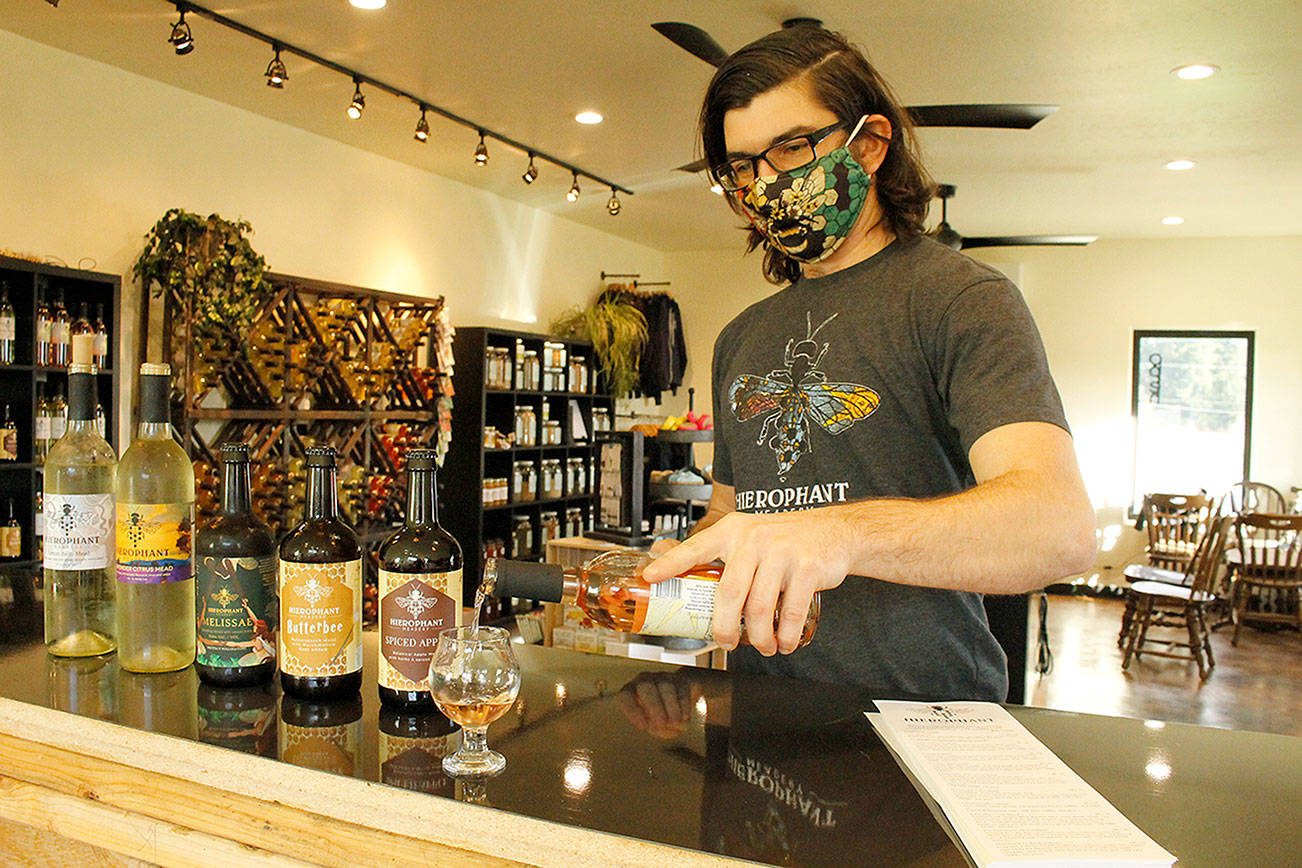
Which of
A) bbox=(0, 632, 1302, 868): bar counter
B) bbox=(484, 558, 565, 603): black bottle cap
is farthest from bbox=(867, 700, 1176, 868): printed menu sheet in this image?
bbox=(484, 558, 565, 603): black bottle cap

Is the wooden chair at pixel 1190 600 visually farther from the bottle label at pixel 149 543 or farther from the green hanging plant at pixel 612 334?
the bottle label at pixel 149 543

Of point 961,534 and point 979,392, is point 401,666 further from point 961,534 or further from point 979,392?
point 979,392

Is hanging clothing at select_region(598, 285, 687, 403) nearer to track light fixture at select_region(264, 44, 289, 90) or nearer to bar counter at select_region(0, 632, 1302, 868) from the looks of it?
track light fixture at select_region(264, 44, 289, 90)

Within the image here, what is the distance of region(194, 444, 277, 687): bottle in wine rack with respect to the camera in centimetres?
121

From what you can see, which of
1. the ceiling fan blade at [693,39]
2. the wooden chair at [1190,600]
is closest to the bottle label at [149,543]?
the ceiling fan blade at [693,39]

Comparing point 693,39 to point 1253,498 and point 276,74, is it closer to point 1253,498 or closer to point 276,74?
point 276,74

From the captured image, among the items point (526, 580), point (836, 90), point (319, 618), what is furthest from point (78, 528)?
point (836, 90)

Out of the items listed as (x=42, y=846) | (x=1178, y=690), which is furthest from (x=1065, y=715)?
(x=1178, y=690)

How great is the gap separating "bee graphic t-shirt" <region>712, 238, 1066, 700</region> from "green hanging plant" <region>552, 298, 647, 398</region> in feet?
19.4

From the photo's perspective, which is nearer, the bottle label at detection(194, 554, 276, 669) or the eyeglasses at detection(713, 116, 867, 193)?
the bottle label at detection(194, 554, 276, 669)

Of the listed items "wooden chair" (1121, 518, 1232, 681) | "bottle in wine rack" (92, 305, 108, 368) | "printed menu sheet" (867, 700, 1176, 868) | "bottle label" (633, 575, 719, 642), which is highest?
"bottle in wine rack" (92, 305, 108, 368)

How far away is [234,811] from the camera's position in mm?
1038

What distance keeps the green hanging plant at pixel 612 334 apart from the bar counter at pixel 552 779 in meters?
6.27

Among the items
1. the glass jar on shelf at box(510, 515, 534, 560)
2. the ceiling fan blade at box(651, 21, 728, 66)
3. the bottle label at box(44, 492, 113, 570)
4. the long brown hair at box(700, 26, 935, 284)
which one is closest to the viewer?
the bottle label at box(44, 492, 113, 570)
